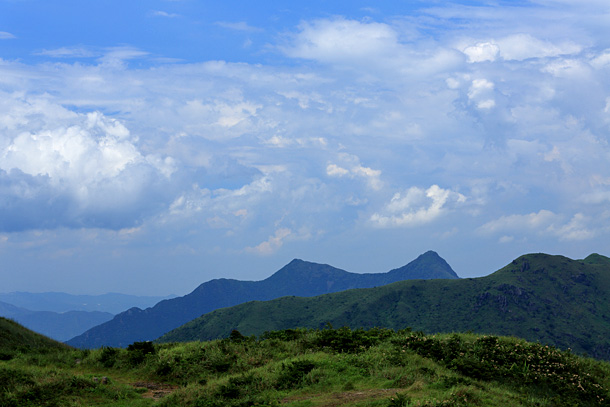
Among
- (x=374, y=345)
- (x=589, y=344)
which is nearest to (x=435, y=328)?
(x=589, y=344)

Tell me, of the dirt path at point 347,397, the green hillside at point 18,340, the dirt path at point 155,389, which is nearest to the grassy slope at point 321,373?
the dirt path at point 347,397

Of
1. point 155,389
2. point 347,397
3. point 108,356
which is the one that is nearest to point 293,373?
point 347,397

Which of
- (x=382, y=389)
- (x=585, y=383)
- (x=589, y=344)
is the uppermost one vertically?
(x=382, y=389)

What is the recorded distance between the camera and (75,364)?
25.2 metres

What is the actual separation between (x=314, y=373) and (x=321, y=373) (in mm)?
347

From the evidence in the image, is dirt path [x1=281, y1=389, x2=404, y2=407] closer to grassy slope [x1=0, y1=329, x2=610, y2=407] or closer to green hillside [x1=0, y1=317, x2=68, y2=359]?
grassy slope [x1=0, y1=329, x2=610, y2=407]

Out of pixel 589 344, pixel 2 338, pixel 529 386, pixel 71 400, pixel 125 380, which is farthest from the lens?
pixel 589 344

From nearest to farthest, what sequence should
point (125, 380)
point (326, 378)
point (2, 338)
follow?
point (326, 378)
point (125, 380)
point (2, 338)

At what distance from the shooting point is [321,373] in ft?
68.3

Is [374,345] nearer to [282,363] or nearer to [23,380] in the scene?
[282,363]

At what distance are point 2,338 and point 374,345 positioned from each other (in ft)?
67.8

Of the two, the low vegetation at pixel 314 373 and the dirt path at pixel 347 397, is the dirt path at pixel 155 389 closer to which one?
the low vegetation at pixel 314 373

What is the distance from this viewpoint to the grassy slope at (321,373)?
724 inches

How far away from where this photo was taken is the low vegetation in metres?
18.4
